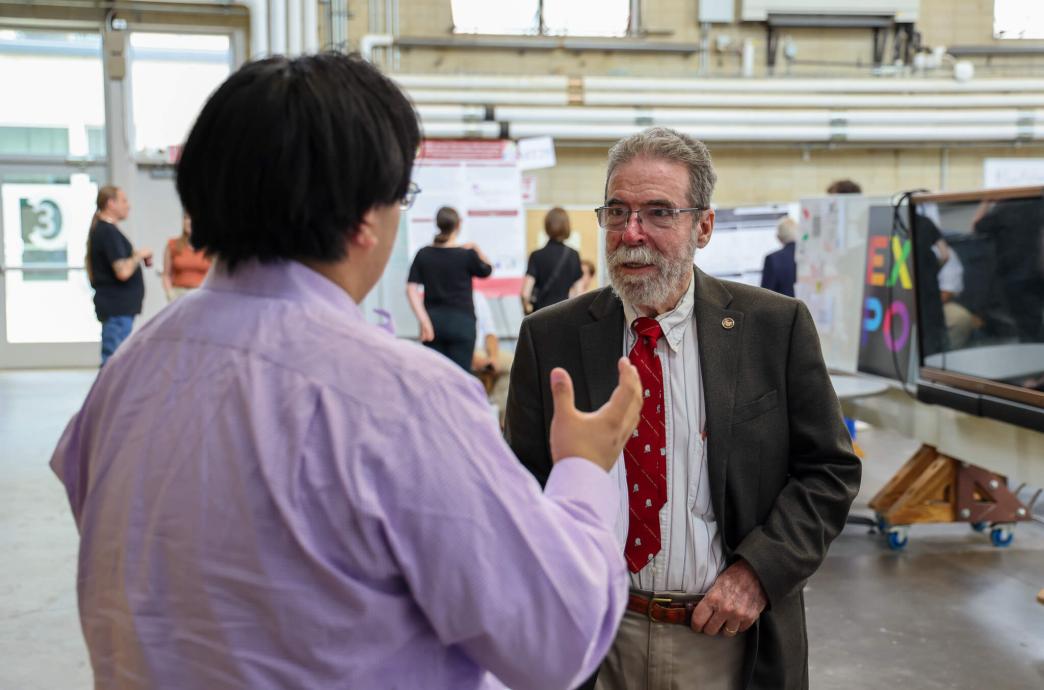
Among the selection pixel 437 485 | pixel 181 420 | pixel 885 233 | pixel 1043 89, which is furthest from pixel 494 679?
pixel 1043 89

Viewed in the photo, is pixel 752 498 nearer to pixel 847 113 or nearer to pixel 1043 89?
pixel 847 113

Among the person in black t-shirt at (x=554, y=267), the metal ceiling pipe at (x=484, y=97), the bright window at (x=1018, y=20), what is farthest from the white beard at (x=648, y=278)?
the bright window at (x=1018, y=20)

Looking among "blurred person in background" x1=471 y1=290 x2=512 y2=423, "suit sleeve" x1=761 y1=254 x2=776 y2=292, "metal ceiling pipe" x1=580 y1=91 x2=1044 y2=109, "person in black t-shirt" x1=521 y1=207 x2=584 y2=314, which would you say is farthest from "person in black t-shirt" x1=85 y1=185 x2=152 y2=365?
"metal ceiling pipe" x1=580 y1=91 x2=1044 y2=109

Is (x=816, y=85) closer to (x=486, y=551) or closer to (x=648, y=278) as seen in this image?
(x=648, y=278)

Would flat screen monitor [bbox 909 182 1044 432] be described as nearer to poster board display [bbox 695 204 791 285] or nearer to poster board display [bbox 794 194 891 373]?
poster board display [bbox 794 194 891 373]

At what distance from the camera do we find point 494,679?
3.62 ft

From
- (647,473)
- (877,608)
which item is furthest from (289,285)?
(877,608)

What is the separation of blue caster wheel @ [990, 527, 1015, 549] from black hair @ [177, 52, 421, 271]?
16.6ft

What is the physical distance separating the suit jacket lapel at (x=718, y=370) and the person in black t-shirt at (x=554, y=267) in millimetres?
5739

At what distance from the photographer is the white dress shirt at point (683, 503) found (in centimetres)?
192

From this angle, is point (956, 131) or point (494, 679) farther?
point (956, 131)

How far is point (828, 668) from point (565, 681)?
10.2ft

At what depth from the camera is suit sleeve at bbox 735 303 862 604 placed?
189cm

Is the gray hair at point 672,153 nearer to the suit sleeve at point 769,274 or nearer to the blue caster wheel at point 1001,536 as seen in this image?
the blue caster wheel at point 1001,536
